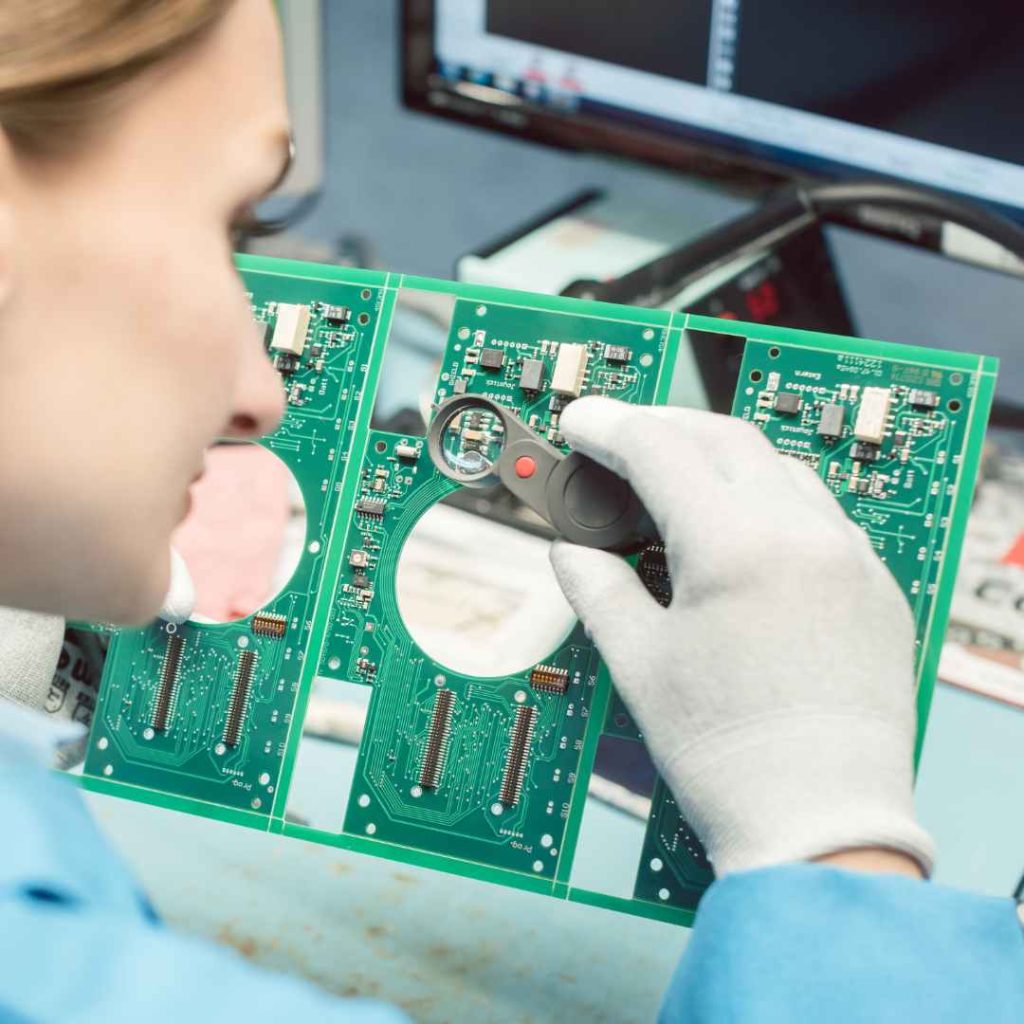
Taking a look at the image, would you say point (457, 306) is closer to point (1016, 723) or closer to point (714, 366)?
point (714, 366)

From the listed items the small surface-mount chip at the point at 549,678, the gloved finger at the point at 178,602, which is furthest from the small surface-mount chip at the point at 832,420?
the gloved finger at the point at 178,602

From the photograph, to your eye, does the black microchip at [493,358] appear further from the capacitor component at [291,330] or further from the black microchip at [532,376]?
the capacitor component at [291,330]

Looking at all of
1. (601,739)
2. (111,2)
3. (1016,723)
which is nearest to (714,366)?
(601,739)

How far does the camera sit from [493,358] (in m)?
0.86

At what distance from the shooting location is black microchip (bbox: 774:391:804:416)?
0.82 metres

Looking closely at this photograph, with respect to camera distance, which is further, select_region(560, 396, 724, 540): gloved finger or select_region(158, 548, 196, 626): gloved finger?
select_region(158, 548, 196, 626): gloved finger

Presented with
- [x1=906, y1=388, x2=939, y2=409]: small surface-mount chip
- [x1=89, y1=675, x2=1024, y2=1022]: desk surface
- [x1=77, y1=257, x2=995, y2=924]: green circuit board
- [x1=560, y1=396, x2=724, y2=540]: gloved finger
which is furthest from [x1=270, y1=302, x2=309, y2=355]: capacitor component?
[x1=906, y1=388, x2=939, y2=409]: small surface-mount chip

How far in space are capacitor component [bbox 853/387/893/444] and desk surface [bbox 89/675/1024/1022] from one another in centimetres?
32

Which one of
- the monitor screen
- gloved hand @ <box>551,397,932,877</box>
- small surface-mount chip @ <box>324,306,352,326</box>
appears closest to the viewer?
gloved hand @ <box>551,397,932,877</box>

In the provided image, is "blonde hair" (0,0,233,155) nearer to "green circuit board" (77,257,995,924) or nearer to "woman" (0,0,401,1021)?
"woman" (0,0,401,1021)

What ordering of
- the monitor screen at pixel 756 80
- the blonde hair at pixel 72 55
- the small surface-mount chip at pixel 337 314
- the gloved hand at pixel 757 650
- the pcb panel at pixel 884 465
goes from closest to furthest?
the blonde hair at pixel 72 55, the gloved hand at pixel 757 650, the pcb panel at pixel 884 465, the small surface-mount chip at pixel 337 314, the monitor screen at pixel 756 80

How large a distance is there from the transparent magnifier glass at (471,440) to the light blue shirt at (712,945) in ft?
1.07

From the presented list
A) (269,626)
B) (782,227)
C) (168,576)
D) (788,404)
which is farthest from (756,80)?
(168,576)

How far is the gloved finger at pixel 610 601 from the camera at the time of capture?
763 mm
